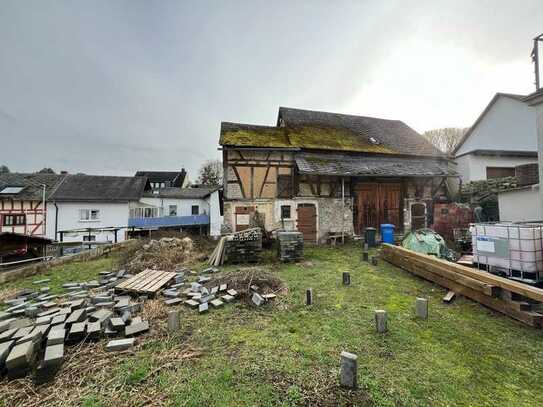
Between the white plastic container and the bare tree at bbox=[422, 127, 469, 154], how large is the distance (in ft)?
75.8

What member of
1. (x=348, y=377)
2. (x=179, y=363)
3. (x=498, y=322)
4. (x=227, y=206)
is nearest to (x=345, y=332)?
(x=348, y=377)

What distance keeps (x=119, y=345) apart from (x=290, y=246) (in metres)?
5.38

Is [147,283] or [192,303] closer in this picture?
[192,303]

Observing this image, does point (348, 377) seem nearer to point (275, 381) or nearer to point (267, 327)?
point (275, 381)

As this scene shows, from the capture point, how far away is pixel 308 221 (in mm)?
11555

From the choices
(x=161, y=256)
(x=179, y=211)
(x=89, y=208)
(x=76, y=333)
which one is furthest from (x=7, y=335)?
(x=179, y=211)

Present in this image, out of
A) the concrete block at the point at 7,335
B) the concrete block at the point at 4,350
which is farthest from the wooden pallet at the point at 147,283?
the concrete block at the point at 4,350

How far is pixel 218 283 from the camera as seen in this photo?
5.10 metres

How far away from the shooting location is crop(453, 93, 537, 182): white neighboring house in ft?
40.8

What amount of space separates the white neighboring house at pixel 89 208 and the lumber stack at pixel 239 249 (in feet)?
46.2

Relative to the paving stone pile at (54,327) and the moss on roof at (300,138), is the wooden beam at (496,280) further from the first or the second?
the moss on roof at (300,138)

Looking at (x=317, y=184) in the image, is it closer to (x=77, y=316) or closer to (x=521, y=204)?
Result: (x=521, y=204)

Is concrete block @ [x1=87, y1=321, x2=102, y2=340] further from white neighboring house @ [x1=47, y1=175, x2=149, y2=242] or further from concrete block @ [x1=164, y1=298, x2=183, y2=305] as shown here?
white neighboring house @ [x1=47, y1=175, x2=149, y2=242]

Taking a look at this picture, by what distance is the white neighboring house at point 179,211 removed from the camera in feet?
60.3
